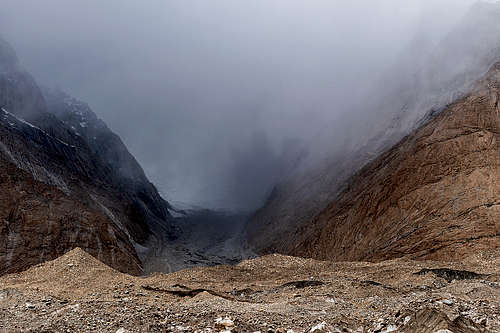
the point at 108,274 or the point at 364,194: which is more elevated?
the point at 364,194

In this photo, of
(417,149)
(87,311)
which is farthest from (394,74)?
(87,311)

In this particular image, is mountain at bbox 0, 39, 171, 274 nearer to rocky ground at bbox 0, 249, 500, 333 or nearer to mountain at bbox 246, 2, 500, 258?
mountain at bbox 246, 2, 500, 258

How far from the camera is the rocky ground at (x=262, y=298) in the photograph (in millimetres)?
10336

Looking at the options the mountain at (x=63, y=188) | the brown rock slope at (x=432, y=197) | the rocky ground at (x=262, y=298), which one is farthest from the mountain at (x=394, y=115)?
the mountain at (x=63, y=188)

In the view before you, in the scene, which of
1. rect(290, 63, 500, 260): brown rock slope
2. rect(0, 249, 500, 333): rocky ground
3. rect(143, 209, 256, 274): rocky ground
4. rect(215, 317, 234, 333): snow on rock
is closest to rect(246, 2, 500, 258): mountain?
rect(290, 63, 500, 260): brown rock slope

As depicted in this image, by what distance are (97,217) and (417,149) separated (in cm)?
4597

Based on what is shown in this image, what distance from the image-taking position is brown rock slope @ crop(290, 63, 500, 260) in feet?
103

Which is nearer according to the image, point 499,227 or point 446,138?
point 499,227

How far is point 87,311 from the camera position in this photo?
484 inches

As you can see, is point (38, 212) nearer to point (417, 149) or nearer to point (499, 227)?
point (417, 149)

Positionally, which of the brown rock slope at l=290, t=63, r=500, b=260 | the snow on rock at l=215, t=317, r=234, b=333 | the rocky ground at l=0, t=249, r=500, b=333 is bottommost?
the snow on rock at l=215, t=317, r=234, b=333

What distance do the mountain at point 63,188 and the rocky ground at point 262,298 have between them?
34.1m

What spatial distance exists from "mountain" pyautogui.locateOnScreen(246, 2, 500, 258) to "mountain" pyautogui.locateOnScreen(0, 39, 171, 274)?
1047 inches

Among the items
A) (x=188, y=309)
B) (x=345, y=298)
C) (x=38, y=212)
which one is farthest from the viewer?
(x=38, y=212)
